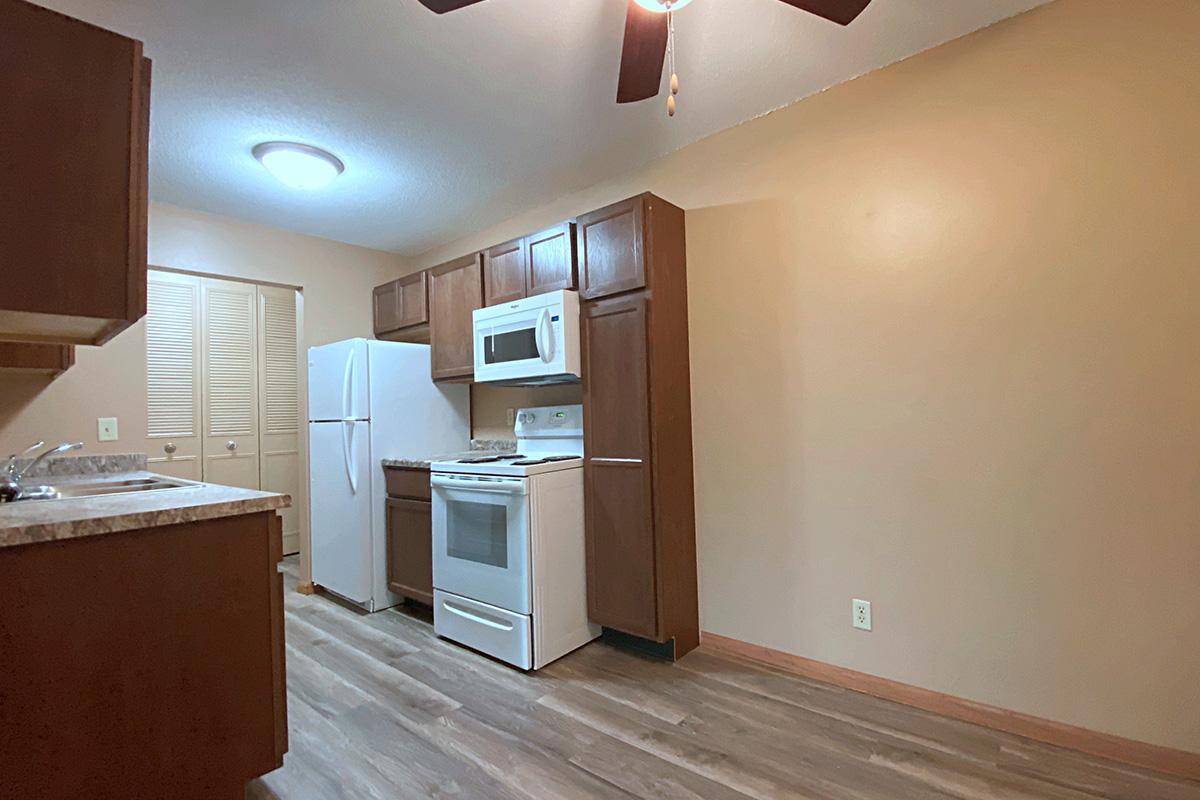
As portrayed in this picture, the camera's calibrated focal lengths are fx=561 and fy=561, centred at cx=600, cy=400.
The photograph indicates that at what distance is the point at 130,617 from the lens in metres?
1.27

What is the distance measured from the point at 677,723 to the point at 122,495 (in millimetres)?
1935

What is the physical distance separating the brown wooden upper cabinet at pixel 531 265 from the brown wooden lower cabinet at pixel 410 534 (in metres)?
1.15

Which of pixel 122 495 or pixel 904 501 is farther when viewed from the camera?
pixel 904 501

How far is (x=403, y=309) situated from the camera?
3953 mm

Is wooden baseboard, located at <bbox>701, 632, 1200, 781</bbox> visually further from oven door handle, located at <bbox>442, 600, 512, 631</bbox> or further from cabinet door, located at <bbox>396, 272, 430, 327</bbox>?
cabinet door, located at <bbox>396, 272, 430, 327</bbox>

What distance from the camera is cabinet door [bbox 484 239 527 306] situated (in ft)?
10.2

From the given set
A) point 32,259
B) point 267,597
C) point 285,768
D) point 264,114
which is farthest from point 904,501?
point 264,114

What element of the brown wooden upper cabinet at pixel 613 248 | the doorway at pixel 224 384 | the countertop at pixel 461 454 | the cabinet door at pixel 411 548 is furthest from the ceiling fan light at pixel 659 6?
the doorway at pixel 224 384

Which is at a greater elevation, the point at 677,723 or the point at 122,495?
the point at 122,495

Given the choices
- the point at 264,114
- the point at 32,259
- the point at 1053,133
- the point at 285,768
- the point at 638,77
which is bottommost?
the point at 285,768

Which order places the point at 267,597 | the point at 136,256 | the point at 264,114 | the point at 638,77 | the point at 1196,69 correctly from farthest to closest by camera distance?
the point at 264,114, the point at 638,77, the point at 1196,69, the point at 267,597, the point at 136,256

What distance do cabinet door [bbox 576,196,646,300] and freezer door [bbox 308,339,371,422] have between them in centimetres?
153

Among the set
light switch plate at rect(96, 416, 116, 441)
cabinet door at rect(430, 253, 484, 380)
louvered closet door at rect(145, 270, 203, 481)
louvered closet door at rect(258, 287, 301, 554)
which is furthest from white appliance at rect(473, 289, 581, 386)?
louvered closet door at rect(145, 270, 203, 481)

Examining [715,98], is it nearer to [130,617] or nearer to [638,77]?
[638,77]
